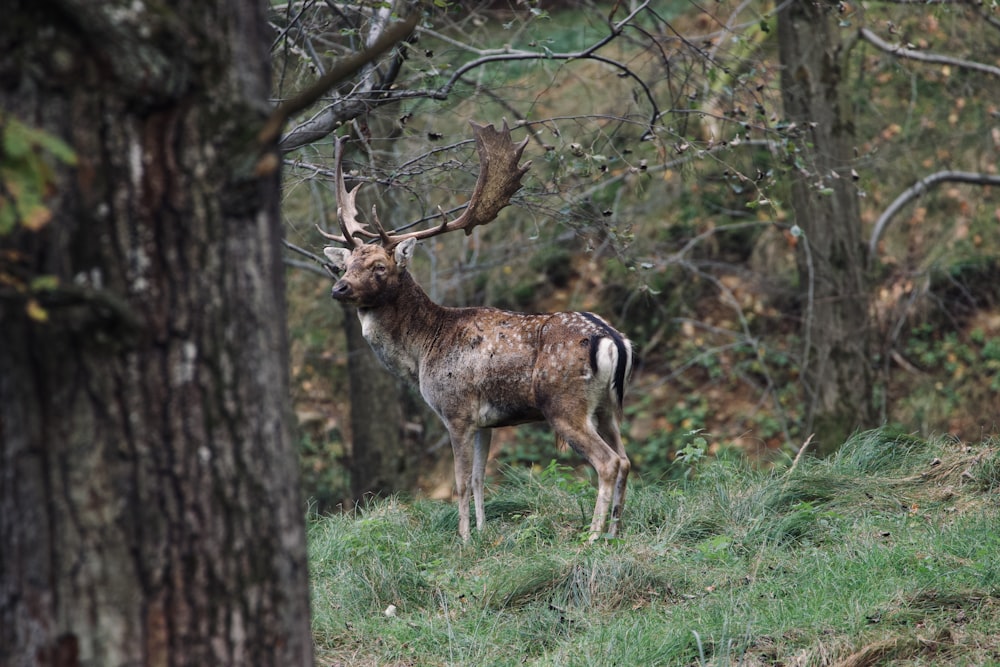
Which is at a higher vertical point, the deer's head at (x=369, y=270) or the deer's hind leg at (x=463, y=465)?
the deer's head at (x=369, y=270)

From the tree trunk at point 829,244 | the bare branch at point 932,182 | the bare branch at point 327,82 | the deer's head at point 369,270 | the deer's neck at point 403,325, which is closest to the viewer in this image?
the bare branch at point 327,82

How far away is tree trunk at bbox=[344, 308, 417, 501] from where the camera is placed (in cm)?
1116

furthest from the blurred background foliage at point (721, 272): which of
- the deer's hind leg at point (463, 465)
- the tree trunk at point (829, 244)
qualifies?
the deer's hind leg at point (463, 465)

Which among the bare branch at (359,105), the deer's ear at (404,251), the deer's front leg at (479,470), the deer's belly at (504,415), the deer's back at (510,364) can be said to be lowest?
the deer's front leg at (479,470)

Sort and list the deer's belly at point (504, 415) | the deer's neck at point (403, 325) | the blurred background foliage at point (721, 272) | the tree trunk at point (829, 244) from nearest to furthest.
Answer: the deer's belly at point (504, 415), the deer's neck at point (403, 325), the tree trunk at point (829, 244), the blurred background foliage at point (721, 272)

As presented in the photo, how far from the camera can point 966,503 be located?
21.3 feet

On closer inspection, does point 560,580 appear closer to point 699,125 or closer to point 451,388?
point 451,388

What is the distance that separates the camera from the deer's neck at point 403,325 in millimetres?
7613

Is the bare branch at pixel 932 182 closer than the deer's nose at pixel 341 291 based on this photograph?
No

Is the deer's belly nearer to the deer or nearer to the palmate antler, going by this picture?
the deer

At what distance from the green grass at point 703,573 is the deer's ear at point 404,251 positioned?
1.69m

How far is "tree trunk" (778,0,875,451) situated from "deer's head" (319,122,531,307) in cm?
386

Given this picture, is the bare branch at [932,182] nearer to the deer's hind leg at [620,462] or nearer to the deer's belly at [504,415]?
the deer's hind leg at [620,462]

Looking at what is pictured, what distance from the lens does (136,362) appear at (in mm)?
2582
